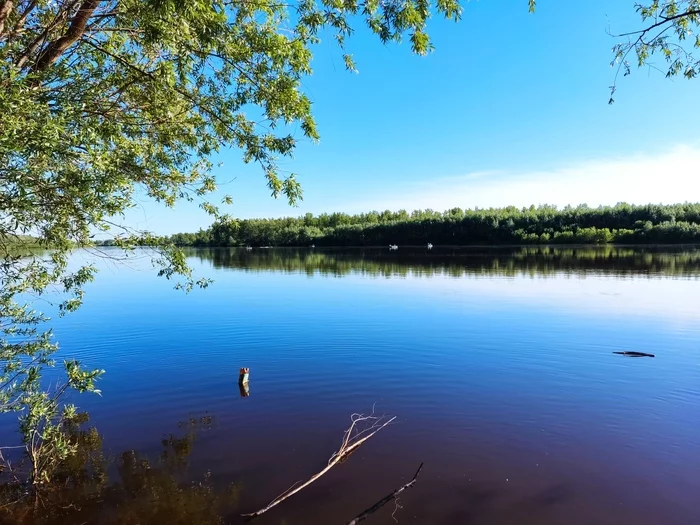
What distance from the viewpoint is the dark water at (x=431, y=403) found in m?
7.07

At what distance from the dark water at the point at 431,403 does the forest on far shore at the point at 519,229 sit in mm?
44964

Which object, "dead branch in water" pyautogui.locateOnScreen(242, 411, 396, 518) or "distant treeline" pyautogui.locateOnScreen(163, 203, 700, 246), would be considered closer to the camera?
"dead branch in water" pyautogui.locateOnScreen(242, 411, 396, 518)

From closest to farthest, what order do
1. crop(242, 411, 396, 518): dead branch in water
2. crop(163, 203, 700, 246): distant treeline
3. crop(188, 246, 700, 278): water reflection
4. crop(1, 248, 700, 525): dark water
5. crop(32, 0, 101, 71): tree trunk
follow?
crop(32, 0, 101, 71): tree trunk
crop(1, 248, 700, 525): dark water
crop(242, 411, 396, 518): dead branch in water
crop(188, 246, 700, 278): water reflection
crop(163, 203, 700, 246): distant treeline

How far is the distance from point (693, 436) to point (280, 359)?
1131cm

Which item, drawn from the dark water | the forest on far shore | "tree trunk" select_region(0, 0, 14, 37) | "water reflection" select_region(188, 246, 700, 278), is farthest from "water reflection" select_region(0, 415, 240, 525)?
the forest on far shore

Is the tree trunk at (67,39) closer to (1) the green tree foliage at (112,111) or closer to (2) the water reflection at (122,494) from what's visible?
(1) the green tree foliage at (112,111)

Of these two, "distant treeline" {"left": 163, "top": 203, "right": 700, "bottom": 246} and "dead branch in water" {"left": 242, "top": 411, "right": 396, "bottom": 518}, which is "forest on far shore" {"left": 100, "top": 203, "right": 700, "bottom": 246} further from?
"dead branch in water" {"left": 242, "top": 411, "right": 396, "bottom": 518}

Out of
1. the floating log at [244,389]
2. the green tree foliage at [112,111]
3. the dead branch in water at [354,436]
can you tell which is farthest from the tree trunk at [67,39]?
the floating log at [244,389]

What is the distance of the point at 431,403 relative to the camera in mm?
10930

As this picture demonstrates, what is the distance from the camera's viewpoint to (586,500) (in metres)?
6.90

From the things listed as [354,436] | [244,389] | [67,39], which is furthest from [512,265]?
[67,39]

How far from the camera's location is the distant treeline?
309 feet

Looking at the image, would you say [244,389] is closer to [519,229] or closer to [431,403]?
[431,403]

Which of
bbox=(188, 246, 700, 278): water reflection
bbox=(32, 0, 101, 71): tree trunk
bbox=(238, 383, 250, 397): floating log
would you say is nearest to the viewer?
bbox=(32, 0, 101, 71): tree trunk
